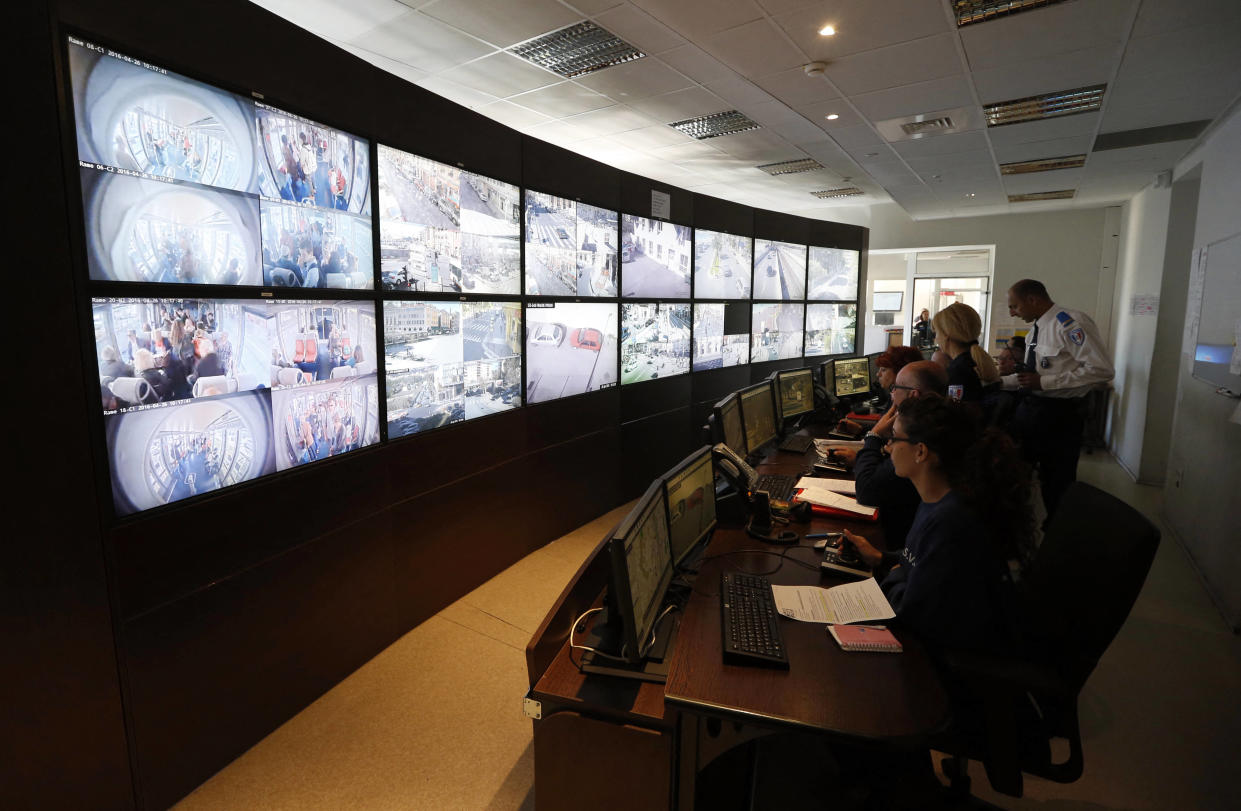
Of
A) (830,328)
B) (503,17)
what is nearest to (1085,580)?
(503,17)

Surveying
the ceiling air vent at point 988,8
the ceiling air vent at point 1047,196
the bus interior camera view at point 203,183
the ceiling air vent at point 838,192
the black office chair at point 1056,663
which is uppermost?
the ceiling air vent at point 838,192

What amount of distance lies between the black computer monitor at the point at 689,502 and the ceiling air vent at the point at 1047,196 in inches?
299

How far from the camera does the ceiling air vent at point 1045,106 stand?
13.7 ft

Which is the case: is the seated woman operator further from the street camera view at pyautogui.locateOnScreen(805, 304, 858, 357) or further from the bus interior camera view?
the street camera view at pyautogui.locateOnScreen(805, 304, 858, 357)

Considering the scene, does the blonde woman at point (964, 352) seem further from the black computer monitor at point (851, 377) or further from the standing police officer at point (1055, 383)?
the black computer monitor at point (851, 377)

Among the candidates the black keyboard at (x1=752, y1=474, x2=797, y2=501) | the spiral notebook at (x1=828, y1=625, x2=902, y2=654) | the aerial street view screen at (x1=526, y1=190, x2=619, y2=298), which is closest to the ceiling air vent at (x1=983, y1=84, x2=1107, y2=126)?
the aerial street view screen at (x1=526, y1=190, x2=619, y2=298)

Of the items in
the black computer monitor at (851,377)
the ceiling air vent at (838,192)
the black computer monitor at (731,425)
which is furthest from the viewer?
the ceiling air vent at (838,192)

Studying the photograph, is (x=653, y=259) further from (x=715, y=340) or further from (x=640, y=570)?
(x=640, y=570)

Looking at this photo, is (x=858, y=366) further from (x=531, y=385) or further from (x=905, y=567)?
(x=905, y=567)

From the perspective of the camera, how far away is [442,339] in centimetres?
303

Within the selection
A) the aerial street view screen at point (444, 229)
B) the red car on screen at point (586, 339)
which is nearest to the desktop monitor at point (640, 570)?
the aerial street view screen at point (444, 229)

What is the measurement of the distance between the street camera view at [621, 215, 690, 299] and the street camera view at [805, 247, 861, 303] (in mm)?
2408

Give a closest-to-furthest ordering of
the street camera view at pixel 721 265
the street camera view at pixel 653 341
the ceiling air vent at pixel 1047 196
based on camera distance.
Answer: the street camera view at pixel 653 341
the street camera view at pixel 721 265
the ceiling air vent at pixel 1047 196

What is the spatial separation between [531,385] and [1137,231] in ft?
24.9
